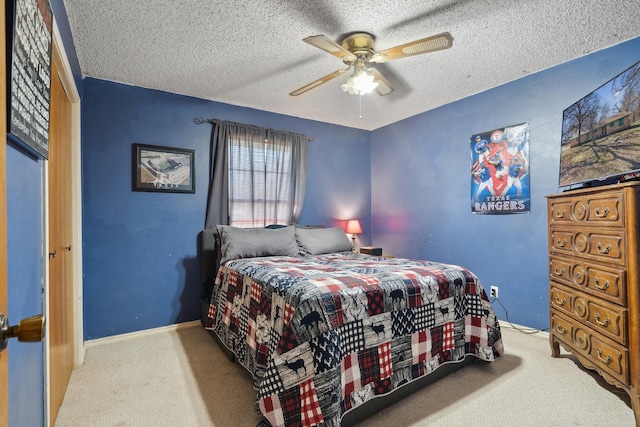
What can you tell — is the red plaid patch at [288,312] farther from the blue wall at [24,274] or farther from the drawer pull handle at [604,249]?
the drawer pull handle at [604,249]

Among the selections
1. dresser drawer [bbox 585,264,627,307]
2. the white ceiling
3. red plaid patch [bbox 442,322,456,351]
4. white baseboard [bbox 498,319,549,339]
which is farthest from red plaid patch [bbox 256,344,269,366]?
white baseboard [bbox 498,319,549,339]

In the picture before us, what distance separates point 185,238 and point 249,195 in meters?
0.83

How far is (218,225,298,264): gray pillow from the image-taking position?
295 cm

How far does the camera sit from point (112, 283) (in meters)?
2.92

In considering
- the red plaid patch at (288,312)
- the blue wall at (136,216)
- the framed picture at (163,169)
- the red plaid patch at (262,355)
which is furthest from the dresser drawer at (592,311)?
the framed picture at (163,169)

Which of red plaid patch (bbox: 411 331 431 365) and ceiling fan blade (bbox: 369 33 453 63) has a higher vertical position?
ceiling fan blade (bbox: 369 33 453 63)

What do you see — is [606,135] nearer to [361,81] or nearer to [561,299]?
[561,299]

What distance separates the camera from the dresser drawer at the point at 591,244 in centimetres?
173

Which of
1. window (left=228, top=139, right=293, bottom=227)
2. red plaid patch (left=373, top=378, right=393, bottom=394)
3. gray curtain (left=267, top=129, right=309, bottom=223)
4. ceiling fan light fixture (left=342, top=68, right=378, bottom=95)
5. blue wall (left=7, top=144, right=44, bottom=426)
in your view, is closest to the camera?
blue wall (left=7, top=144, right=44, bottom=426)

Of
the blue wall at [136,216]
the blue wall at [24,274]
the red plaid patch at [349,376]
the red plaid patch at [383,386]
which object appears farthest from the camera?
the blue wall at [136,216]

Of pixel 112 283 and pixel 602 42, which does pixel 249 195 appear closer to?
pixel 112 283

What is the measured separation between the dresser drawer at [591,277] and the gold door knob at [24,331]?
7.93 feet

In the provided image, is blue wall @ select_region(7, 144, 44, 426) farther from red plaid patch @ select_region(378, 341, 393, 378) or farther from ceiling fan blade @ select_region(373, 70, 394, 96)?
ceiling fan blade @ select_region(373, 70, 394, 96)

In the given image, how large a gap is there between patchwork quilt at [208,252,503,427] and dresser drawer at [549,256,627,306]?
1.86ft
